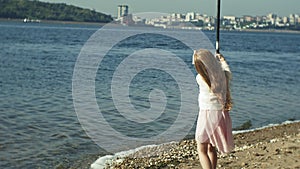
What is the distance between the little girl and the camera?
6.82 meters

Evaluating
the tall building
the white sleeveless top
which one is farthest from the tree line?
the white sleeveless top

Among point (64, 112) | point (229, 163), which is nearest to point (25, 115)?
point (64, 112)

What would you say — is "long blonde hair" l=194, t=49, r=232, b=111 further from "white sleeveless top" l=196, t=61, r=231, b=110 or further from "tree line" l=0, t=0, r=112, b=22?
"tree line" l=0, t=0, r=112, b=22

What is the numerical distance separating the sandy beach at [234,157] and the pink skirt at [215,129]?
2228 millimetres

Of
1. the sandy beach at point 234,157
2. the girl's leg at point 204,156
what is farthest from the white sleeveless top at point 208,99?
the sandy beach at point 234,157

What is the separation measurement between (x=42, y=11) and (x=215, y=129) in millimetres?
175187

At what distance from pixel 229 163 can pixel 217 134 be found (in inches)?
109

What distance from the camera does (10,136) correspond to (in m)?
13.8

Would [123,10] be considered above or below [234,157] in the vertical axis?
above

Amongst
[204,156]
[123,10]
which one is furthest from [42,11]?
[204,156]

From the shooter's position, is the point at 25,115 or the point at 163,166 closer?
the point at 163,166

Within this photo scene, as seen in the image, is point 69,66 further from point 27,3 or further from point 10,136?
point 27,3

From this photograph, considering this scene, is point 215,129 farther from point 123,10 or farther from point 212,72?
point 123,10

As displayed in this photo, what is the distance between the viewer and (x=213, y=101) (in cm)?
687
